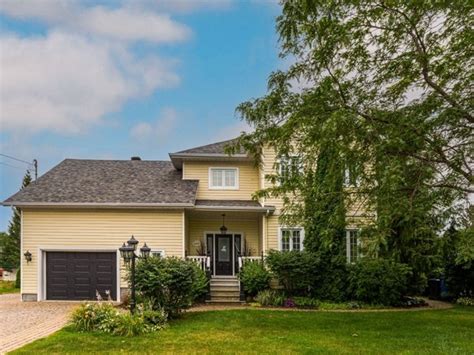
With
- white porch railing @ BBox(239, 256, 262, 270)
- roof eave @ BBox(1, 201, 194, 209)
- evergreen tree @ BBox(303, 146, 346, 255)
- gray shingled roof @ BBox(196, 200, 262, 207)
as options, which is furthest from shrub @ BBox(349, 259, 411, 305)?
roof eave @ BBox(1, 201, 194, 209)

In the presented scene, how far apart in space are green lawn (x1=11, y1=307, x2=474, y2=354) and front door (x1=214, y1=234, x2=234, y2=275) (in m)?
6.32

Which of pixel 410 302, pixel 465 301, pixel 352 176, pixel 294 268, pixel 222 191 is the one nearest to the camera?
pixel 352 176

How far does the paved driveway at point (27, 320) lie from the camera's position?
363 inches

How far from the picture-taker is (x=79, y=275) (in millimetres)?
16328

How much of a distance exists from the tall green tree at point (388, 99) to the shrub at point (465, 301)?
923cm

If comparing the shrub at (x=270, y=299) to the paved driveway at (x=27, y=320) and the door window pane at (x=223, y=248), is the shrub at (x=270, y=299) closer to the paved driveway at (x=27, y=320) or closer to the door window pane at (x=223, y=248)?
the door window pane at (x=223, y=248)

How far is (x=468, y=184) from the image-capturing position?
8.36 meters

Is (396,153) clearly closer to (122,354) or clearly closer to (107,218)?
(122,354)

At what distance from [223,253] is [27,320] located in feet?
28.9

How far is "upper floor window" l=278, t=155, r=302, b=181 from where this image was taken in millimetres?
9688

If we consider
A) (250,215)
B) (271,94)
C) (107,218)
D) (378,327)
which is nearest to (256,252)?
(250,215)

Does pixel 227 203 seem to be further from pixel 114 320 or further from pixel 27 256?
pixel 114 320

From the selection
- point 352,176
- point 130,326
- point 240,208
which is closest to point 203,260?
point 240,208

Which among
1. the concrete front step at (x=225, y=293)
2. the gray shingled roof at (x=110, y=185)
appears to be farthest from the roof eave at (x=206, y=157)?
the concrete front step at (x=225, y=293)
